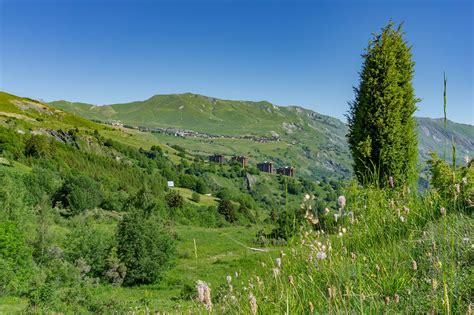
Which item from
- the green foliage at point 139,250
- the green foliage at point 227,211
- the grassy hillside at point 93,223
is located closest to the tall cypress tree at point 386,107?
the grassy hillside at point 93,223

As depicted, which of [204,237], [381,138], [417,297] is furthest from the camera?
[204,237]

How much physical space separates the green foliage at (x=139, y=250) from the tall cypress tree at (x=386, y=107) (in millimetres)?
23055

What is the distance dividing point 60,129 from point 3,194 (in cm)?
7454

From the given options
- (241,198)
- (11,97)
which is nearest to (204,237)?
(241,198)

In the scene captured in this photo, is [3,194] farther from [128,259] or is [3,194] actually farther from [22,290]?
[22,290]

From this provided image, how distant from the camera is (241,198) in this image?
113625 mm

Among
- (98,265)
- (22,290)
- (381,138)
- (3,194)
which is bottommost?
(98,265)

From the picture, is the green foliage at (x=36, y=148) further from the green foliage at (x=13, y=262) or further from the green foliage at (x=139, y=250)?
the green foliage at (x=13, y=262)

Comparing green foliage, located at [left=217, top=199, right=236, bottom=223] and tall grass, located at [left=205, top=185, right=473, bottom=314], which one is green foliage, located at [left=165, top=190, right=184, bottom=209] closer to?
green foliage, located at [left=217, top=199, right=236, bottom=223]

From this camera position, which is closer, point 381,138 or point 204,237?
point 381,138

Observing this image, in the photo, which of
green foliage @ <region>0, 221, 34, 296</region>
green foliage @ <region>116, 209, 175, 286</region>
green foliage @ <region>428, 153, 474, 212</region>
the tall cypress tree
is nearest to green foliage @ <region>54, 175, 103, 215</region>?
green foliage @ <region>116, 209, 175, 286</region>

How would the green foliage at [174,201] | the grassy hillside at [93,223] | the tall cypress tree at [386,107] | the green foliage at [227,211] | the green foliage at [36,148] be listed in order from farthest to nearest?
the green foliage at [227,211], the green foliage at [174,201], the green foliage at [36,148], the grassy hillside at [93,223], the tall cypress tree at [386,107]

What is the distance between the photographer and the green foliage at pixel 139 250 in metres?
31.8

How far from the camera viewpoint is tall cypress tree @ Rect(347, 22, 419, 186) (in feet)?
45.5
